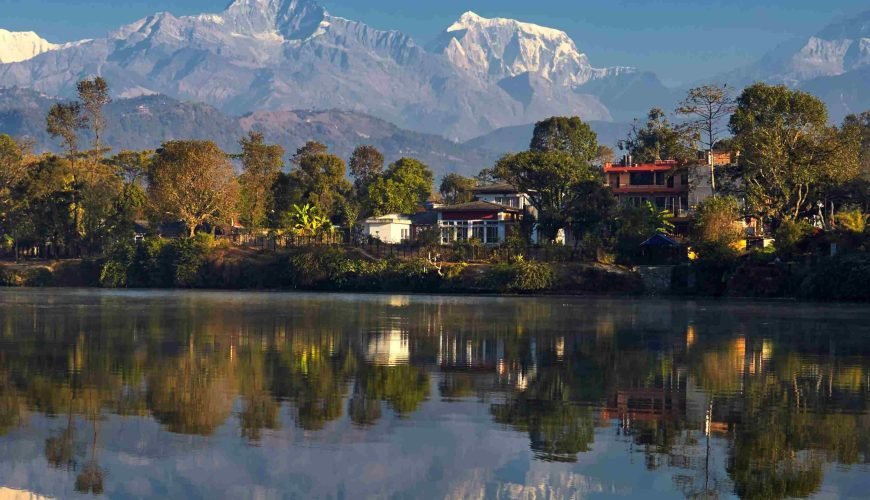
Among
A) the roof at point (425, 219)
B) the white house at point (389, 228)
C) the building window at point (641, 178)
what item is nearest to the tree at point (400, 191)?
the roof at point (425, 219)

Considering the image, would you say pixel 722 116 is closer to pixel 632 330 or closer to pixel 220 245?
pixel 220 245

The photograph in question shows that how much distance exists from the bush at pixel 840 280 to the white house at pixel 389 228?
4375 cm

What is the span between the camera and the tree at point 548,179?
104m

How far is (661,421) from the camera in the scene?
24.5 m

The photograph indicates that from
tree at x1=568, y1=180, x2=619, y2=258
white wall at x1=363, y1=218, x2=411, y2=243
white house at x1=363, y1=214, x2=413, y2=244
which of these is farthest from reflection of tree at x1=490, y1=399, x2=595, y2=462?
white wall at x1=363, y1=218, x2=411, y2=243

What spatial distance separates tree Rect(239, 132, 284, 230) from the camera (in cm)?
12194

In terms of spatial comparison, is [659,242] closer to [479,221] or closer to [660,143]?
[479,221]

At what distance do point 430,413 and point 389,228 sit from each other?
298 ft

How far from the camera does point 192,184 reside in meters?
110

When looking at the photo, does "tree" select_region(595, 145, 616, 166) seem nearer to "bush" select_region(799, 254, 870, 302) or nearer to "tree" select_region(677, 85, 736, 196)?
"tree" select_region(677, 85, 736, 196)

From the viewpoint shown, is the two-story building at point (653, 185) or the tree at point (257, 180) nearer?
the two-story building at point (653, 185)

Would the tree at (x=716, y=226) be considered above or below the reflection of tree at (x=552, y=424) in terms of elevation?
above

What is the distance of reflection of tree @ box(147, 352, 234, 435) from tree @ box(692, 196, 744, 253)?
193 feet

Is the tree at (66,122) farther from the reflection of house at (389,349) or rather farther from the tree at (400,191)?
the reflection of house at (389,349)
